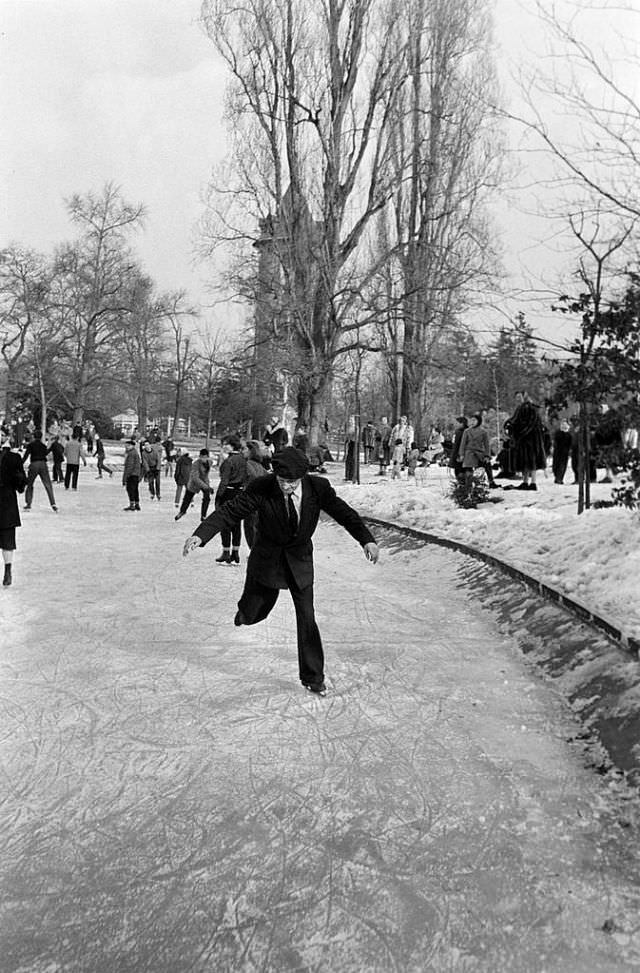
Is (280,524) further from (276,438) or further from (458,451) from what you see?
(276,438)

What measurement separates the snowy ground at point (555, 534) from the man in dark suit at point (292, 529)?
2.07 m

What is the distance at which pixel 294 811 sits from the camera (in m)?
3.59

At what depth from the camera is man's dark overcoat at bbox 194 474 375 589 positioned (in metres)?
5.39

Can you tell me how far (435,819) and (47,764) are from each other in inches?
74.9

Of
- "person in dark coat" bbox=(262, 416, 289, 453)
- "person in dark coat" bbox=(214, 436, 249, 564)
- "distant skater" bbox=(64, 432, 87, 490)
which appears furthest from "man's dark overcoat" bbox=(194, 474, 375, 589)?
"distant skater" bbox=(64, 432, 87, 490)

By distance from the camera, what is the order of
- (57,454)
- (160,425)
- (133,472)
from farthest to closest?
(160,425), (57,454), (133,472)

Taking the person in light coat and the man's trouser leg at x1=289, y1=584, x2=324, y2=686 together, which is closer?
the man's trouser leg at x1=289, y1=584, x2=324, y2=686

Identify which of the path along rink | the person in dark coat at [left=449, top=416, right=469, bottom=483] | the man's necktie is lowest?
the path along rink

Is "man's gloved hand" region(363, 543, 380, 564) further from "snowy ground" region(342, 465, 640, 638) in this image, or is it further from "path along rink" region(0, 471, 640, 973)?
"snowy ground" region(342, 465, 640, 638)

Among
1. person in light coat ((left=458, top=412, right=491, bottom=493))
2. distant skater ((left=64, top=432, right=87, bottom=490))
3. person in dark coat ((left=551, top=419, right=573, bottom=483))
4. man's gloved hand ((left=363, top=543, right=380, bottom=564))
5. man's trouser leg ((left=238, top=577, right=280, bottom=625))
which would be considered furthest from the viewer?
distant skater ((left=64, top=432, right=87, bottom=490))

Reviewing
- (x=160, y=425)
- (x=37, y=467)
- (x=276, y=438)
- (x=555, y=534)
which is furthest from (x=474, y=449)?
(x=160, y=425)

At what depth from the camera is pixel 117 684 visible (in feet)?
17.6

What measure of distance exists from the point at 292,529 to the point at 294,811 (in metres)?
2.14

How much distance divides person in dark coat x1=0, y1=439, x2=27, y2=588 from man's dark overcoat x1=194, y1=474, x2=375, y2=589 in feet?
12.2
